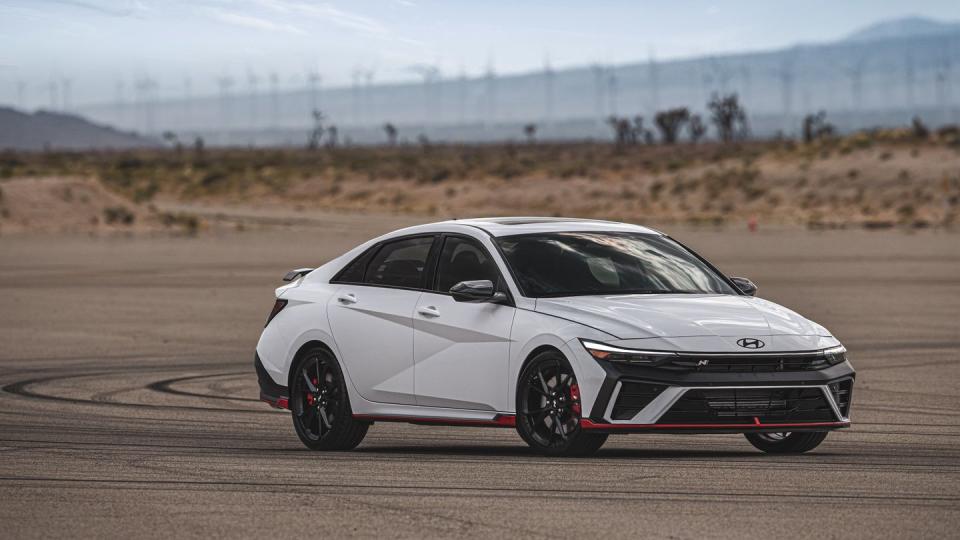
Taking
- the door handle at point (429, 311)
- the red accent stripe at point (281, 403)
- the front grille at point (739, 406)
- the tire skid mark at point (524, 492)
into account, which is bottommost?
the tire skid mark at point (524, 492)

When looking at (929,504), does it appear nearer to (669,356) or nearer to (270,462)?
(669,356)

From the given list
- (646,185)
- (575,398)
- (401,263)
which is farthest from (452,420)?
(646,185)

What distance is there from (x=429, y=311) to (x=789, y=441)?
95.7 inches

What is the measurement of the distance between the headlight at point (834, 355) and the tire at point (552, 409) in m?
1.41

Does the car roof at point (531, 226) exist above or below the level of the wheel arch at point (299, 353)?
above

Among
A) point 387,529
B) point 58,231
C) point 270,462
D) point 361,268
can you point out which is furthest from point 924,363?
point 58,231

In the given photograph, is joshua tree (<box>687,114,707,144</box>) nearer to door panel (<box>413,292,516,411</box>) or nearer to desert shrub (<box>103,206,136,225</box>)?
desert shrub (<box>103,206,136,225</box>)

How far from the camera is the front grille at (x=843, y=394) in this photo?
10828mm

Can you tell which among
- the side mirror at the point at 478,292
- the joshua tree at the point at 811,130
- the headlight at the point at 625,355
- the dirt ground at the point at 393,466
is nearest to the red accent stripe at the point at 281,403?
the dirt ground at the point at 393,466

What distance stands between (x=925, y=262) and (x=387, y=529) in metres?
33.8

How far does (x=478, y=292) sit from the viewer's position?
11.1 metres

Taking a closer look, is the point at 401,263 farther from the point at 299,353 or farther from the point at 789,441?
the point at 789,441

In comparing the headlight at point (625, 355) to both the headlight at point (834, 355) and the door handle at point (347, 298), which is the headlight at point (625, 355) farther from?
the door handle at point (347, 298)

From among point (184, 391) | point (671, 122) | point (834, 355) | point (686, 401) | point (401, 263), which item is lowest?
point (184, 391)
